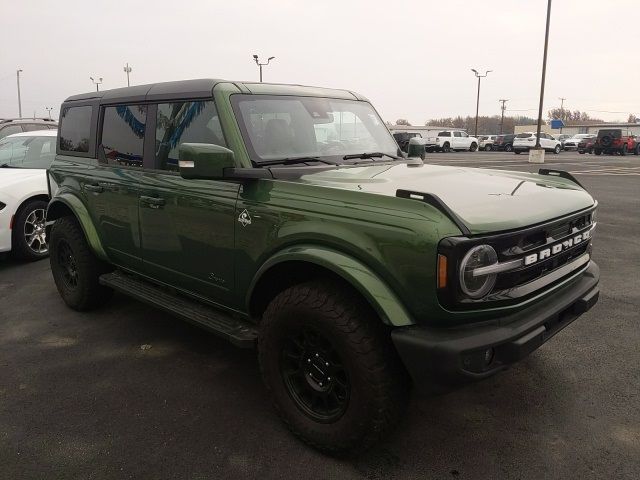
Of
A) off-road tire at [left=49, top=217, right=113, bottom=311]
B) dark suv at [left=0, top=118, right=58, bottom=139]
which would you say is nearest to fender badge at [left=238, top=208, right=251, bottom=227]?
off-road tire at [left=49, top=217, right=113, bottom=311]

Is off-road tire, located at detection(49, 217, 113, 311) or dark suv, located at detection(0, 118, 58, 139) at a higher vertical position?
dark suv, located at detection(0, 118, 58, 139)

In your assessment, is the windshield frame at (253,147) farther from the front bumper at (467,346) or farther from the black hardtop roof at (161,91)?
the front bumper at (467,346)

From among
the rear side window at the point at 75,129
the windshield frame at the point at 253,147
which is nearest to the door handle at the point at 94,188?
the rear side window at the point at 75,129

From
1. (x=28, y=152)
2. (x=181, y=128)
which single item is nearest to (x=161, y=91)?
(x=181, y=128)

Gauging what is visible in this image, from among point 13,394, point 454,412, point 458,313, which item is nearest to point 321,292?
point 458,313

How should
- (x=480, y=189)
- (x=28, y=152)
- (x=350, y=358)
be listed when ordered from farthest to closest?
(x=28, y=152) < (x=480, y=189) < (x=350, y=358)

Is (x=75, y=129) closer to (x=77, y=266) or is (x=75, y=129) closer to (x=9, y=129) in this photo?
(x=77, y=266)

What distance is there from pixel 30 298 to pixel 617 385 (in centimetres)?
525

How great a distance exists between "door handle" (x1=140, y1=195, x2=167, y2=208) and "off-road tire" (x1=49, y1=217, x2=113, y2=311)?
116 cm

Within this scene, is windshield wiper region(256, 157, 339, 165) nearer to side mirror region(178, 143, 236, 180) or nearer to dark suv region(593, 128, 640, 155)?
side mirror region(178, 143, 236, 180)

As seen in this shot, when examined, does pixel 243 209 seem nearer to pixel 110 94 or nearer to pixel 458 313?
pixel 458 313

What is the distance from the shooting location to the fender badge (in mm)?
2900

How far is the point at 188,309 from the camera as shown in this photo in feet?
11.3

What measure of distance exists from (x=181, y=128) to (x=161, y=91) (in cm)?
40
